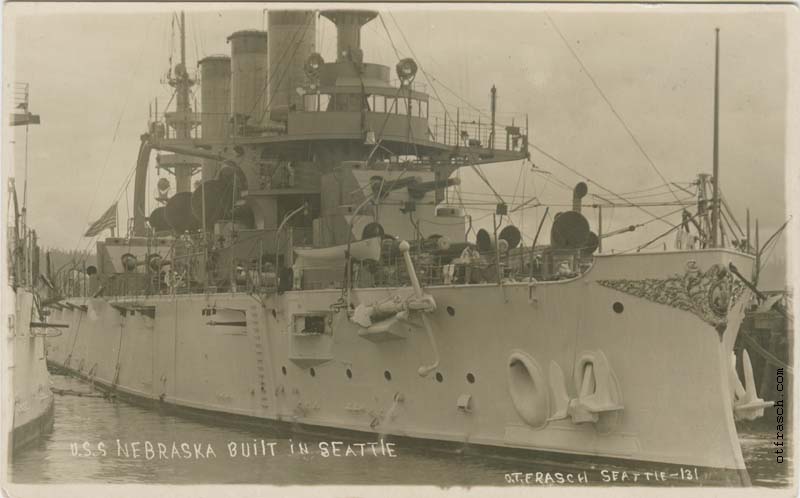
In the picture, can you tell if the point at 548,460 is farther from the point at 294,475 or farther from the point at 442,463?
the point at 294,475

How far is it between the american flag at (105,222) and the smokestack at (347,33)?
34.8 ft

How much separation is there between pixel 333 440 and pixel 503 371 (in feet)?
14.9

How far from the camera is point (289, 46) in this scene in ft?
95.2

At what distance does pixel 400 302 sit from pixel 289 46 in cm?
1065

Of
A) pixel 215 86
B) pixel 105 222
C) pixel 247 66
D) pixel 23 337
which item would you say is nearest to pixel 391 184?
pixel 23 337

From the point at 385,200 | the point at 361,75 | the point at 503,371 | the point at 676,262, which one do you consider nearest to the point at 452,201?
the point at 385,200

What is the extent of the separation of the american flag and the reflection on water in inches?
399

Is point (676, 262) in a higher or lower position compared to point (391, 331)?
higher

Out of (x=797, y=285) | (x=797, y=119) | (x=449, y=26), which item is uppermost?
(x=449, y=26)

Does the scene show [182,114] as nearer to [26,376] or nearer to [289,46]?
[289,46]

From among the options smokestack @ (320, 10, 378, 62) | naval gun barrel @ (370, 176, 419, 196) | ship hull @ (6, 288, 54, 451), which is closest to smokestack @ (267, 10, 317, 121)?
smokestack @ (320, 10, 378, 62)

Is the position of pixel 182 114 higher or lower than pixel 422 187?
higher

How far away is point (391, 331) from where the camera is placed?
20609 millimetres

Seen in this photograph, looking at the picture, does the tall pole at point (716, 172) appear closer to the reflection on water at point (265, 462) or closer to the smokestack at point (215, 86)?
the reflection on water at point (265, 462)
